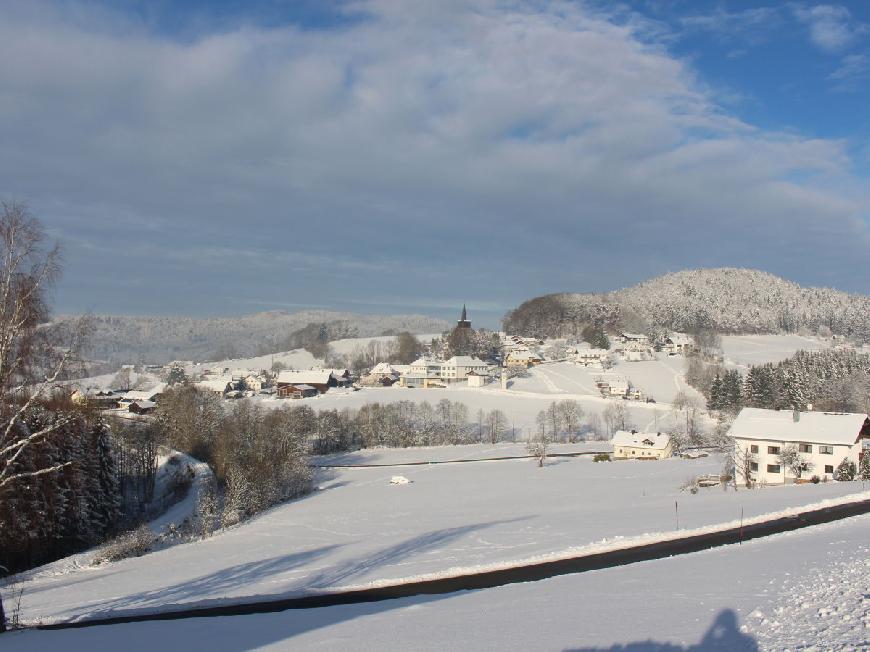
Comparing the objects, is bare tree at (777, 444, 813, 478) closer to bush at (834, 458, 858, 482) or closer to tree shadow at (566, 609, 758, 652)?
bush at (834, 458, 858, 482)

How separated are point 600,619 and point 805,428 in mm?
33542

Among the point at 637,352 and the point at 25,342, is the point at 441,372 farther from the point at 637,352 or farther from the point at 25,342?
the point at 25,342

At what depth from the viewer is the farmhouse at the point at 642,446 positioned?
5850 cm

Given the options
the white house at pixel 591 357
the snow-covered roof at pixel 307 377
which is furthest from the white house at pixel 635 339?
the snow-covered roof at pixel 307 377

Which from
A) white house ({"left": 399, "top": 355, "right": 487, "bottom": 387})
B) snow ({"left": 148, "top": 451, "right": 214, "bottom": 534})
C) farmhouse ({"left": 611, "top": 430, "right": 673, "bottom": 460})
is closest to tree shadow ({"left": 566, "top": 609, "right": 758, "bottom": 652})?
snow ({"left": 148, "top": 451, "right": 214, "bottom": 534})

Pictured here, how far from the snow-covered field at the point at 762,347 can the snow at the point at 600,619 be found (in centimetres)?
11424

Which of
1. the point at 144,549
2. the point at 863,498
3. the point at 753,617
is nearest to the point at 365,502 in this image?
the point at 144,549

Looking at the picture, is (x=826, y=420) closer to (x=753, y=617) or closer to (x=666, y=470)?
(x=666, y=470)

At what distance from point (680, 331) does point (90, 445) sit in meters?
167

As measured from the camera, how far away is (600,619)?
11.7 meters

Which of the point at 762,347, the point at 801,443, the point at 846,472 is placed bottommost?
the point at 846,472

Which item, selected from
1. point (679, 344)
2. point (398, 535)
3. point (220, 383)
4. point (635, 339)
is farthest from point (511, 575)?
point (679, 344)

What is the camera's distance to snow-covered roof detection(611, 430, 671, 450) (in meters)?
58.8

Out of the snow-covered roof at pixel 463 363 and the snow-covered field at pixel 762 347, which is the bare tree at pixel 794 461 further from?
the snow-covered field at pixel 762 347
